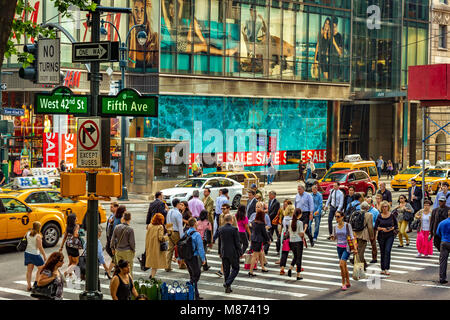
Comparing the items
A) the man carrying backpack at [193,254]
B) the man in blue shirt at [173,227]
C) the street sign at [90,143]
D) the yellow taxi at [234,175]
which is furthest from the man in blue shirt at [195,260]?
the yellow taxi at [234,175]

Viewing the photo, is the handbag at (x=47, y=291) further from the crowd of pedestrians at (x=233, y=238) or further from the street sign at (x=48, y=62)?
the street sign at (x=48, y=62)

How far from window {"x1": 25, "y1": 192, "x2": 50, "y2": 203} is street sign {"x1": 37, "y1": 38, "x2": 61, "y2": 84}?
463 inches

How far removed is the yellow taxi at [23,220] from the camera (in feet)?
68.6

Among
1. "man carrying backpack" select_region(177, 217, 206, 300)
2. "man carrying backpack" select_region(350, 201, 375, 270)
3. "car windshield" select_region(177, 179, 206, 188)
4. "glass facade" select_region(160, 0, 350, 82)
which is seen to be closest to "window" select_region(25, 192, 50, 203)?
"man carrying backpack" select_region(177, 217, 206, 300)

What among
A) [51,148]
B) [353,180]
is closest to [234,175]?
[353,180]

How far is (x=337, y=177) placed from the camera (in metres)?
39.1

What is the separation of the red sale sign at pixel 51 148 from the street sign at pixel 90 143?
1291 inches

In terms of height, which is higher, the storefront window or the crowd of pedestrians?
the storefront window

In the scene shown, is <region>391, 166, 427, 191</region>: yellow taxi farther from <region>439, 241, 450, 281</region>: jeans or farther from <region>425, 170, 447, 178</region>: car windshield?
<region>439, 241, 450, 281</region>: jeans

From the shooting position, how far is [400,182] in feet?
147

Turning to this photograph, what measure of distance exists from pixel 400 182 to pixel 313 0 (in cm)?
1742

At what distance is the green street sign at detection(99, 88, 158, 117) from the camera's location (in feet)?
38.2

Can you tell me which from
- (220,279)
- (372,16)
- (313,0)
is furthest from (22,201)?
(372,16)

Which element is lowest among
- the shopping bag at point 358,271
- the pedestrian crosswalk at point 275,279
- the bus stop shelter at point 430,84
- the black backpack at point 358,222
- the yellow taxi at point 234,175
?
the pedestrian crosswalk at point 275,279
